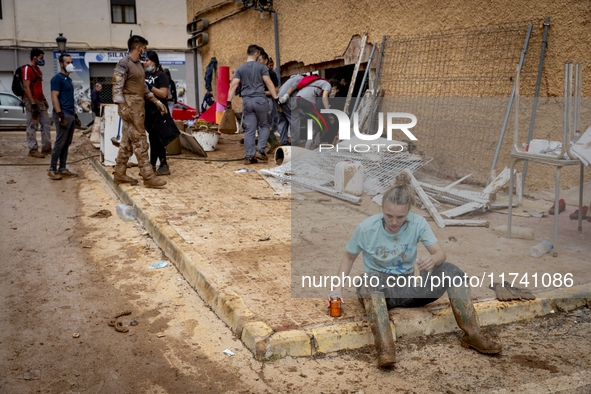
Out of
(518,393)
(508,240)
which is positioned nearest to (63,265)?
(518,393)

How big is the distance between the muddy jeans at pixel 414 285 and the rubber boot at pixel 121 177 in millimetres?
4824

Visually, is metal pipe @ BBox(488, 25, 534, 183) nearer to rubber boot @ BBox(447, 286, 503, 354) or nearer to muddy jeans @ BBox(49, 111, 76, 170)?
rubber boot @ BBox(447, 286, 503, 354)

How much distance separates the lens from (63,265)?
14.6 feet

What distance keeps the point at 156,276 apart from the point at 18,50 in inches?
948

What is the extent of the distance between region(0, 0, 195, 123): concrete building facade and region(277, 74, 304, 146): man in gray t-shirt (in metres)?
17.0

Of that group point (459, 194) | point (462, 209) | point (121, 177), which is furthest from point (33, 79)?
point (462, 209)

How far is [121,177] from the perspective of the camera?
23.2 ft

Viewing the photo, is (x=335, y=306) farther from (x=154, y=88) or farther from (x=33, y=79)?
(x=33, y=79)

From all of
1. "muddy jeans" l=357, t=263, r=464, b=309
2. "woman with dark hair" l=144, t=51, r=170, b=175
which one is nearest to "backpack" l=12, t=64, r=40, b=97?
"woman with dark hair" l=144, t=51, r=170, b=175

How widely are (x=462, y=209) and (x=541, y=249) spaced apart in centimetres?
149

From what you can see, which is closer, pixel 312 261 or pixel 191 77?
pixel 312 261

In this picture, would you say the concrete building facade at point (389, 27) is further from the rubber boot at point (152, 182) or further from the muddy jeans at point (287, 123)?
the rubber boot at point (152, 182)

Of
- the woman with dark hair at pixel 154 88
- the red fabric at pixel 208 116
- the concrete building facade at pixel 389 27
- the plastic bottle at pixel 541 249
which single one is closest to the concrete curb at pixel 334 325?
the plastic bottle at pixel 541 249

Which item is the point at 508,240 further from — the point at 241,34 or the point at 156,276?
the point at 241,34
